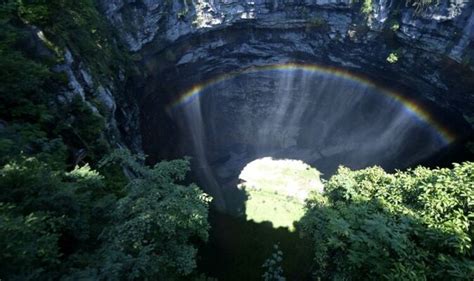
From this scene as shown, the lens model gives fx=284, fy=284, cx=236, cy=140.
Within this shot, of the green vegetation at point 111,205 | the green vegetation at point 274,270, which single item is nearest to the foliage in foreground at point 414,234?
the green vegetation at point 111,205

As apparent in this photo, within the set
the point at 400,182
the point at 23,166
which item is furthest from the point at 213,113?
the point at 23,166

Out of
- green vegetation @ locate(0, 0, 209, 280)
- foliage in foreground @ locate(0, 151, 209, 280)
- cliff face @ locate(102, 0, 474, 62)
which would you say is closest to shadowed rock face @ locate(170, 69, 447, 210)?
cliff face @ locate(102, 0, 474, 62)

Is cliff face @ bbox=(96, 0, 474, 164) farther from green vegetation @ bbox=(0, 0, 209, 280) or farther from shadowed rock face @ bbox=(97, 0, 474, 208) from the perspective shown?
green vegetation @ bbox=(0, 0, 209, 280)

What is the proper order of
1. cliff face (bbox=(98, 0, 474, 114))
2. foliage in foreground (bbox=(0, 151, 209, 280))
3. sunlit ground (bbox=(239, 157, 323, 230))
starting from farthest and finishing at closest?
sunlit ground (bbox=(239, 157, 323, 230)) → cliff face (bbox=(98, 0, 474, 114)) → foliage in foreground (bbox=(0, 151, 209, 280))

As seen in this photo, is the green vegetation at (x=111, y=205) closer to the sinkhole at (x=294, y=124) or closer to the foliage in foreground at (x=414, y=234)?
the foliage in foreground at (x=414, y=234)

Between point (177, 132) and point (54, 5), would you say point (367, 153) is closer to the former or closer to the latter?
point (177, 132)

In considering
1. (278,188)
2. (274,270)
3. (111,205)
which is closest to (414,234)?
(111,205)
